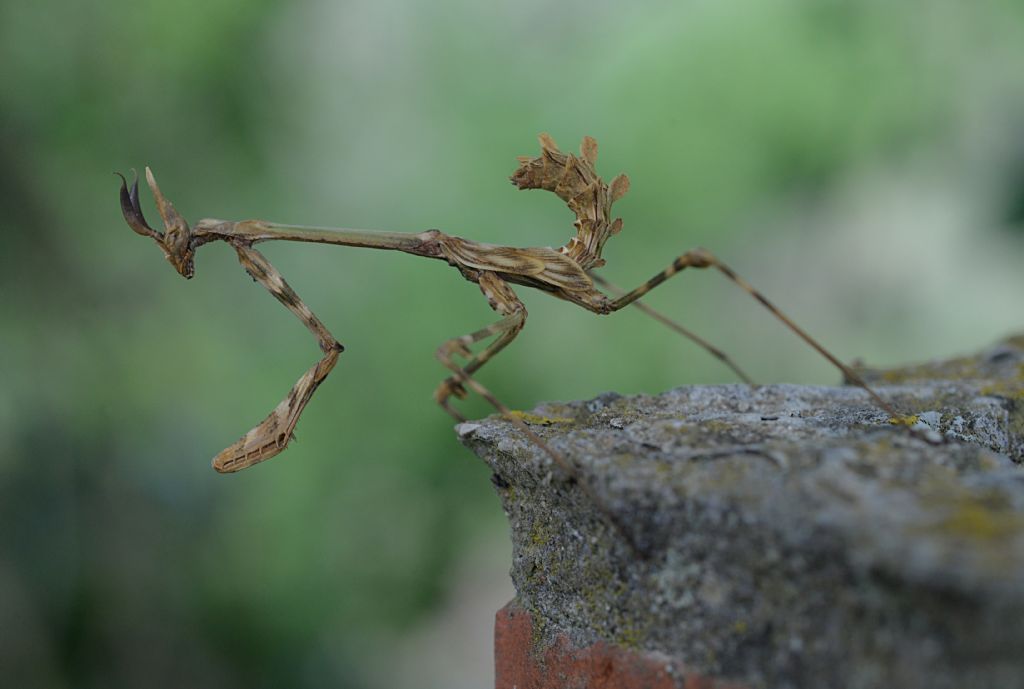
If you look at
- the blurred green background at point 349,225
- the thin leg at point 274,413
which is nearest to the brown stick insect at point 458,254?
the thin leg at point 274,413

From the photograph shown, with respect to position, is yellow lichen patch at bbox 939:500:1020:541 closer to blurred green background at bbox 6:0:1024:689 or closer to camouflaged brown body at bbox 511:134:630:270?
camouflaged brown body at bbox 511:134:630:270

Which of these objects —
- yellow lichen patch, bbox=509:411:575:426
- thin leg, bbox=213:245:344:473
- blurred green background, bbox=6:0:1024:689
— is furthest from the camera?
blurred green background, bbox=6:0:1024:689

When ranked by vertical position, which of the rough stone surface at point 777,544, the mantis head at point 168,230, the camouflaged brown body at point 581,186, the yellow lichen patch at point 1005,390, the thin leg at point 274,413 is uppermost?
the camouflaged brown body at point 581,186

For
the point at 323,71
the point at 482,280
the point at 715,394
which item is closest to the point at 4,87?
the point at 323,71

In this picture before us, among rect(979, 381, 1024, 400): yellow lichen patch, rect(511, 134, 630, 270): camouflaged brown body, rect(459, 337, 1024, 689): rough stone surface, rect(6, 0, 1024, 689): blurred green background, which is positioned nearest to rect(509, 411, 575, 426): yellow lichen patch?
rect(459, 337, 1024, 689): rough stone surface

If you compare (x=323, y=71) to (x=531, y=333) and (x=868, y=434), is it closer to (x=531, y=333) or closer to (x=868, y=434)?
(x=531, y=333)

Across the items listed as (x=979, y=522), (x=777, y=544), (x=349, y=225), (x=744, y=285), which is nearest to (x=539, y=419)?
(x=744, y=285)

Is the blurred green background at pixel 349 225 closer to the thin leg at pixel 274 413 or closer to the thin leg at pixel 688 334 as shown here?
the thin leg at pixel 274 413
